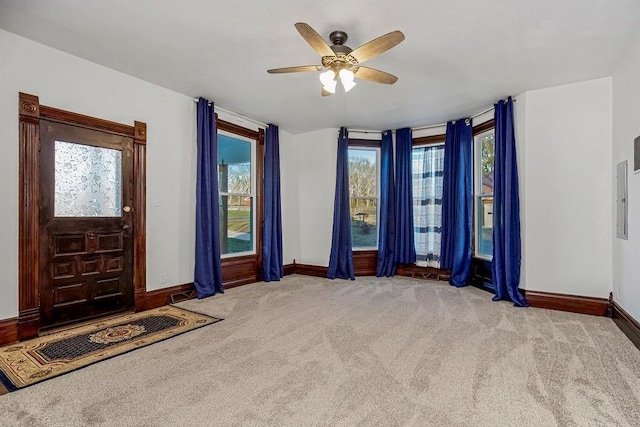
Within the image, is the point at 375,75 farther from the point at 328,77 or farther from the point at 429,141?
the point at 429,141

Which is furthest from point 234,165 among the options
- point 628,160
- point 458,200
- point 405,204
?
point 628,160

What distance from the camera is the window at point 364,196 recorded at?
6.07 meters

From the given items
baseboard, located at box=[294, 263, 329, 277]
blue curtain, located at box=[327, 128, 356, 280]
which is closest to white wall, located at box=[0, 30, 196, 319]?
baseboard, located at box=[294, 263, 329, 277]

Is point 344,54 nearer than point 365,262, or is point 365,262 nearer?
point 344,54

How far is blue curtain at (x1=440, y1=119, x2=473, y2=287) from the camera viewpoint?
506 centimetres

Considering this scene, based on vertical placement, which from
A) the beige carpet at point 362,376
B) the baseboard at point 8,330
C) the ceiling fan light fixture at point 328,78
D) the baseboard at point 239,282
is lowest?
the beige carpet at point 362,376

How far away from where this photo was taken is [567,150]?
3842mm

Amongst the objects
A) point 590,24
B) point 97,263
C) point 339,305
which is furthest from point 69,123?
point 590,24

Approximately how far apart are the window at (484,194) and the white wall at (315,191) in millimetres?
2320

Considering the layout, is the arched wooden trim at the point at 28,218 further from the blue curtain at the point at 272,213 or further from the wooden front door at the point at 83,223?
the blue curtain at the point at 272,213

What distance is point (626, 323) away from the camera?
3.04 m

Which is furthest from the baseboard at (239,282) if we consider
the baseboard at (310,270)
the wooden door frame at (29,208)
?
the wooden door frame at (29,208)

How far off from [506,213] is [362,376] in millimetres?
2999

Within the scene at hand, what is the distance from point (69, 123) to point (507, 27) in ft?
13.3
